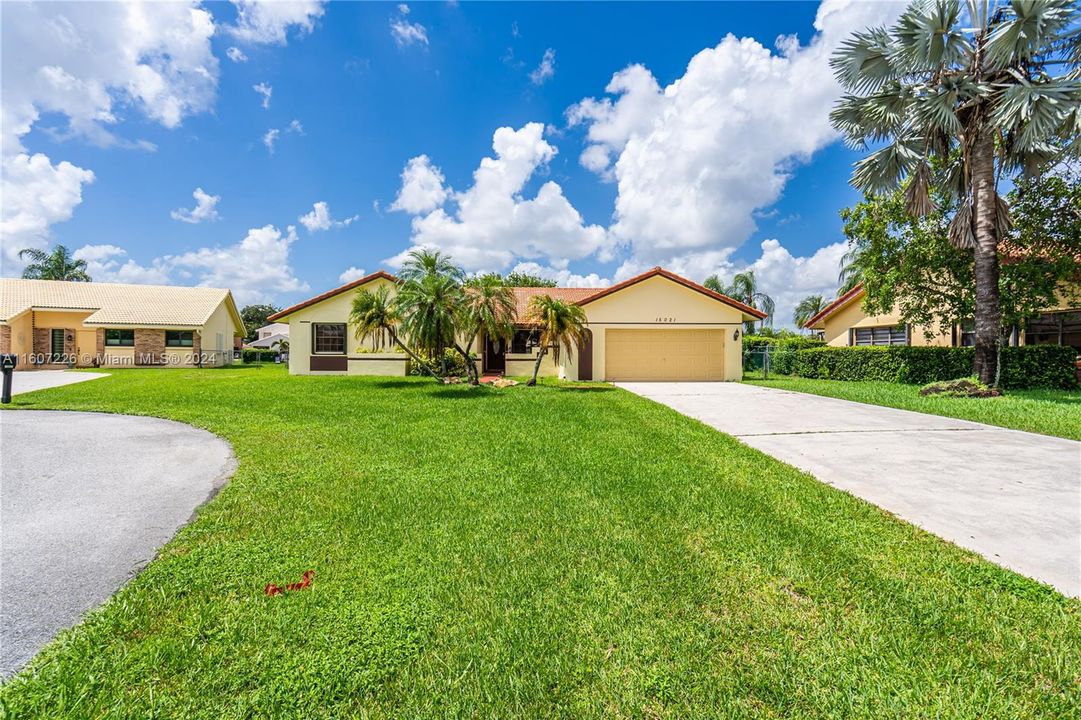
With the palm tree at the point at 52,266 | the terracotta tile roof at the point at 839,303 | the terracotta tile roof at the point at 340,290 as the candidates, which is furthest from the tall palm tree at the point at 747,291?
the palm tree at the point at 52,266

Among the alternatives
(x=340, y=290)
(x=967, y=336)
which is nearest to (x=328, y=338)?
(x=340, y=290)

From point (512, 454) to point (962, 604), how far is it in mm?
4817

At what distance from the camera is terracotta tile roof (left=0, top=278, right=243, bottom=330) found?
2639 centimetres

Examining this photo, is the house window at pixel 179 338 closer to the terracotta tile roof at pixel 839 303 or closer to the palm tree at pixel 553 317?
the palm tree at pixel 553 317

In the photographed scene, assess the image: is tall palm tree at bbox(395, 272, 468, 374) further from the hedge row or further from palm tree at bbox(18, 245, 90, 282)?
palm tree at bbox(18, 245, 90, 282)

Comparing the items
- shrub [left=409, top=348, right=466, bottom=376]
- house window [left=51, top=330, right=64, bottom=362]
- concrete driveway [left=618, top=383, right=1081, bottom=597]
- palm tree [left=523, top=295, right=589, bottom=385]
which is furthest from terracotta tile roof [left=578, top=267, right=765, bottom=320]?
house window [left=51, top=330, right=64, bottom=362]

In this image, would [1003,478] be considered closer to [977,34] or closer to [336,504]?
[336,504]

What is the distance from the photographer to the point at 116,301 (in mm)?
28422

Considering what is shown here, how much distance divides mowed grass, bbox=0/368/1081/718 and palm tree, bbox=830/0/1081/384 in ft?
44.5

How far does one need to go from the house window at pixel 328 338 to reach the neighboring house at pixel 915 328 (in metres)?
23.5

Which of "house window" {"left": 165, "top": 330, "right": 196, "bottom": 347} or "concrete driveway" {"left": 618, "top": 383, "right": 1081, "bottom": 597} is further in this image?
"house window" {"left": 165, "top": 330, "right": 196, "bottom": 347}

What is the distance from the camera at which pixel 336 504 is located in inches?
177

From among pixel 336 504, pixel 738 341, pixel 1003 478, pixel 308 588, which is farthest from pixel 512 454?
pixel 738 341

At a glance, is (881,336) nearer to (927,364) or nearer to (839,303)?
(839,303)
